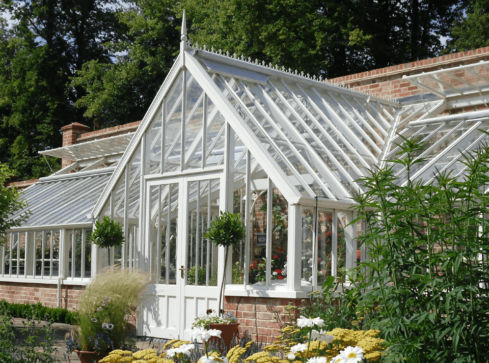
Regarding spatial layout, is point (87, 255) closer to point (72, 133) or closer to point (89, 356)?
point (89, 356)

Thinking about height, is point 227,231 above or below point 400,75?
below

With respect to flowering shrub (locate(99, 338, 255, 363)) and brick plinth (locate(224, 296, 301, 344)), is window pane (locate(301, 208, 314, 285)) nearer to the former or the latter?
brick plinth (locate(224, 296, 301, 344))

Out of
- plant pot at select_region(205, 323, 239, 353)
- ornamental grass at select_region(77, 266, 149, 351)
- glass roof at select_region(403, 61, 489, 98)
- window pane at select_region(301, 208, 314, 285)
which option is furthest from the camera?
glass roof at select_region(403, 61, 489, 98)

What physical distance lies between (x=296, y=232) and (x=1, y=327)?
360cm

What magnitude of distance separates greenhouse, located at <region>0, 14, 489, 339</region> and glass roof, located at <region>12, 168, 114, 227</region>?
244 cm

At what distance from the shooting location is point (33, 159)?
2845 centimetres

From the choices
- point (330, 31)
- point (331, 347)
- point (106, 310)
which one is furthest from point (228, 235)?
point (330, 31)

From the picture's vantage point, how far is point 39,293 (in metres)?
13.9

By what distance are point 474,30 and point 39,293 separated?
1549 centimetres

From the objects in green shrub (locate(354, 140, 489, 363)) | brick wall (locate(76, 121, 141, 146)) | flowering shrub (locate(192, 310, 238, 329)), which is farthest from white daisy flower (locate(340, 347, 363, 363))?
brick wall (locate(76, 121, 141, 146))

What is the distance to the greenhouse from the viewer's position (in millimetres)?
8359

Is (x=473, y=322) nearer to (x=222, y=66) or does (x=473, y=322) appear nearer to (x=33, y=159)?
(x=222, y=66)

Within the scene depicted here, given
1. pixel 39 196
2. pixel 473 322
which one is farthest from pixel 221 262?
pixel 39 196

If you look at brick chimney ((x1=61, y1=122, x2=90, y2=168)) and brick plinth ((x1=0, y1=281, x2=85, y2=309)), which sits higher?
brick chimney ((x1=61, y1=122, x2=90, y2=168))
